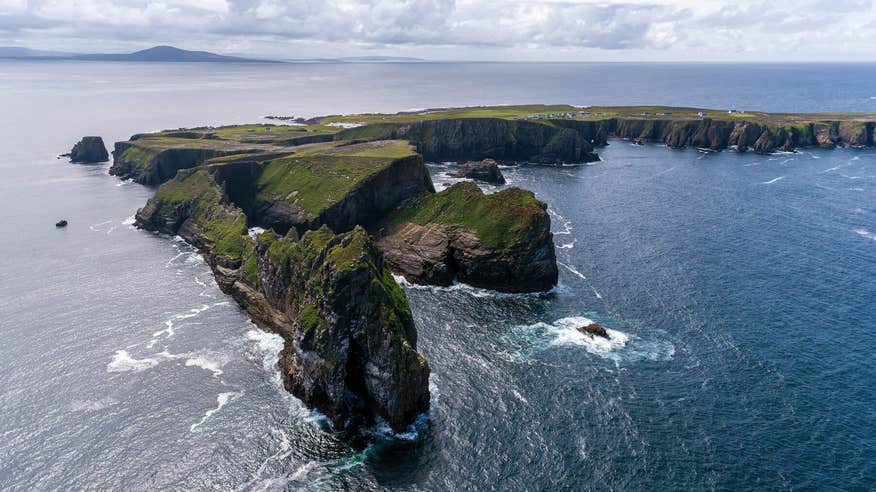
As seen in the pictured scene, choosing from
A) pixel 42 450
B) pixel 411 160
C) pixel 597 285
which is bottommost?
pixel 42 450

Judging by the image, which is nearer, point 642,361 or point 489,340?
point 642,361

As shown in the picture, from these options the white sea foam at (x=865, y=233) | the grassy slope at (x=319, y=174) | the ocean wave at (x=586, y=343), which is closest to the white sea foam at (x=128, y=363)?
the ocean wave at (x=586, y=343)

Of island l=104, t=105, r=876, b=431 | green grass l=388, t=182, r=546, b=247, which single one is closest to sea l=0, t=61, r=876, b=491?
island l=104, t=105, r=876, b=431

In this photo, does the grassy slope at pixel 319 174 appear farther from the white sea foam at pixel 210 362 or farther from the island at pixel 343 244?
the white sea foam at pixel 210 362

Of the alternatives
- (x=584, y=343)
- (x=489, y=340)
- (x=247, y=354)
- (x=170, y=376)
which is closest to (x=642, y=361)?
(x=584, y=343)

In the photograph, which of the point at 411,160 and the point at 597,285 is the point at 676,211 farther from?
the point at 411,160

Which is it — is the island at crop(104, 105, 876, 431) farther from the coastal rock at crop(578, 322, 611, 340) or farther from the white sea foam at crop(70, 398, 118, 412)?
the white sea foam at crop(70, 398, 118, 412)
